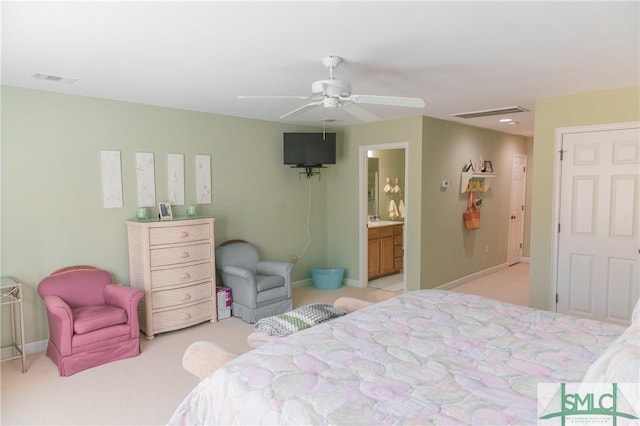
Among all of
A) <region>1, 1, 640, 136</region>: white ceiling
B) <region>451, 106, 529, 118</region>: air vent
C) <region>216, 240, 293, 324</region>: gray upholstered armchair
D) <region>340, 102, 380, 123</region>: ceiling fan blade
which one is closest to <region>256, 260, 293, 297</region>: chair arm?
<region>216, 240, 293, 324</region>: gray upholstered armchair

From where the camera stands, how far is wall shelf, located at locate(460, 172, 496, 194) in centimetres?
602

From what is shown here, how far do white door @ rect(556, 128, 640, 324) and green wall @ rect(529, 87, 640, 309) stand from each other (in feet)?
0.37

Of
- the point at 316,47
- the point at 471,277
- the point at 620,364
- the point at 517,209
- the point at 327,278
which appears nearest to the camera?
the point at 620,364

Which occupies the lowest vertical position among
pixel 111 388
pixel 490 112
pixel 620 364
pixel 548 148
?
pixel 111 388

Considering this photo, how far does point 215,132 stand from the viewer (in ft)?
16.4

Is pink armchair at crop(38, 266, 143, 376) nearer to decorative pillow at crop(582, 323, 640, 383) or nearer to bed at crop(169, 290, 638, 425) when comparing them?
bed at crop(169, 290, 638, 425)

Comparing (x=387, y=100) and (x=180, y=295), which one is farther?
(x=180, y=295)

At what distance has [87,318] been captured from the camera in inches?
133

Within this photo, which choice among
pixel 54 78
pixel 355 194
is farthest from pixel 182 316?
pixel 355 194

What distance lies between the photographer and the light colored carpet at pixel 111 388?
8.95 ft

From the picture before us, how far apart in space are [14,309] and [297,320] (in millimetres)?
2677

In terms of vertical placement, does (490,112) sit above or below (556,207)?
above

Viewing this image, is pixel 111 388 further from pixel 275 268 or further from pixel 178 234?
pixel 275 268

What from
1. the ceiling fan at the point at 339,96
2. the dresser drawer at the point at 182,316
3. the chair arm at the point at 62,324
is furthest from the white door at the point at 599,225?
the chair arm at the point at 62,324
